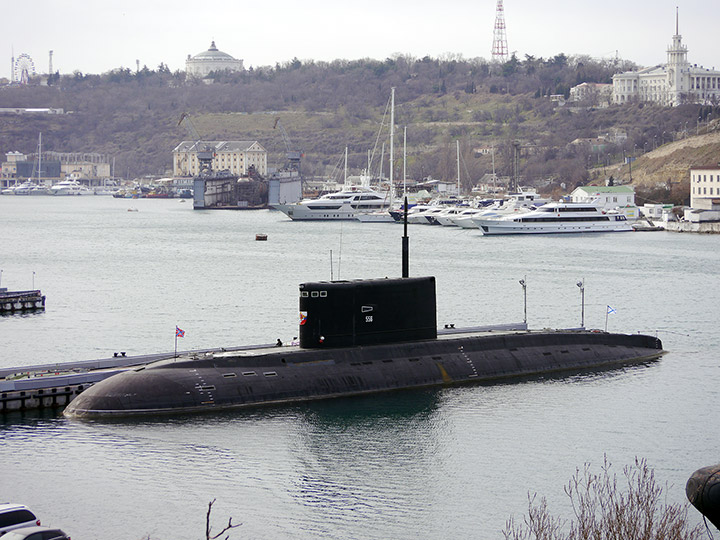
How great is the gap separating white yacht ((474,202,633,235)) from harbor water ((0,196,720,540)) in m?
37.9

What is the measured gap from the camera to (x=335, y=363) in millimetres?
27375

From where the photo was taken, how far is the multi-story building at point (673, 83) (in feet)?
599

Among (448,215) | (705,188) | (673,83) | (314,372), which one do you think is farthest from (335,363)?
(673,83)

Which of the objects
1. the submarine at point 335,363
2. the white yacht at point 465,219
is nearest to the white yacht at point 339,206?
the white yacht at point 465,219

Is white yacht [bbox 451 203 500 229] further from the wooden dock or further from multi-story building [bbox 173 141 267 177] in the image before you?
multi-story building [bbox 173 141 267 177]

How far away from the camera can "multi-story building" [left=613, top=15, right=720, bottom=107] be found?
18262 centimetres

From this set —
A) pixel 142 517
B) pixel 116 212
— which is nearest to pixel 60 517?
pixel 142 517

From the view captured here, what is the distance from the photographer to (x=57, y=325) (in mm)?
42094

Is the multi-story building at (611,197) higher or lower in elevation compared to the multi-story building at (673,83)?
lower

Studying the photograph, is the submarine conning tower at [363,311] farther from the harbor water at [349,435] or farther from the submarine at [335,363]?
the harbor water at [349,435]

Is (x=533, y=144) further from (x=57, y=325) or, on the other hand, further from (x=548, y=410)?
(x=548, y=410)

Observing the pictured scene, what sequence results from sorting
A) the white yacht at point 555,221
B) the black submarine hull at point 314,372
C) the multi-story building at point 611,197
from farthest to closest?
1. the multi-story building at point 611,197
2. the white yacht at point 555,221
3. the black submarine hull at point 314,372

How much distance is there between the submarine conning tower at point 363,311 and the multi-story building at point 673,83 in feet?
527

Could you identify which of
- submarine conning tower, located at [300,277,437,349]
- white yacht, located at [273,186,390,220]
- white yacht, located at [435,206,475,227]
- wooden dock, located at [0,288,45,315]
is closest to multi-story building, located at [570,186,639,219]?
white yacht, located at [435,206,475,227]
